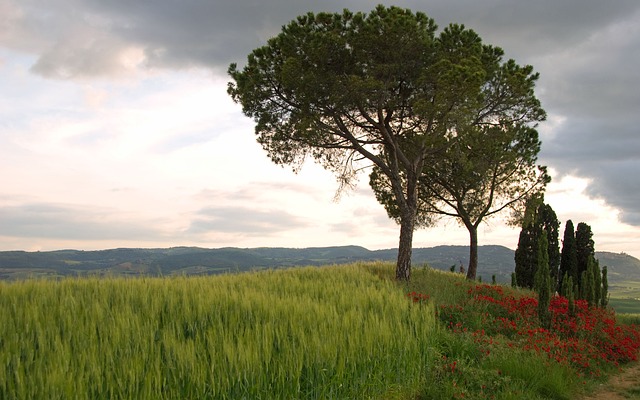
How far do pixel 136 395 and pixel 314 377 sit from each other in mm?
2803

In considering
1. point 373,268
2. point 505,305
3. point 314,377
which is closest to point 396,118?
point 373,268

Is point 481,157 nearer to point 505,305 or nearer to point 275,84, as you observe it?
point 505,305

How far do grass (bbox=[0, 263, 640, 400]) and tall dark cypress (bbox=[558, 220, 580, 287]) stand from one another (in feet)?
81.6

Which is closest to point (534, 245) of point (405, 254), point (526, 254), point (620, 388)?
point (526, 254)

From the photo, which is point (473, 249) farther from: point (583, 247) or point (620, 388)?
point (620, 388)

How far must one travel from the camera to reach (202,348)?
22.7ft

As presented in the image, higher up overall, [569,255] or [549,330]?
[569,255]

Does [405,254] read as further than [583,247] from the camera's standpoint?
No

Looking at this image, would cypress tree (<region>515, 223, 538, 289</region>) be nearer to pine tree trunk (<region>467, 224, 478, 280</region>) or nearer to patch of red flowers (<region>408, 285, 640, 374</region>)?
pine tree trunk (<region>467, 224, 478, 280</region>)

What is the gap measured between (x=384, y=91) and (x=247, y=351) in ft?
51.5

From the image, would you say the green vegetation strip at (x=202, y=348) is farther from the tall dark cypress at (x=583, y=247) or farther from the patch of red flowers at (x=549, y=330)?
the tall dark cypress at (x=583, y=247)

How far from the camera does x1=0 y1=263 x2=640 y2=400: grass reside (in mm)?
5883

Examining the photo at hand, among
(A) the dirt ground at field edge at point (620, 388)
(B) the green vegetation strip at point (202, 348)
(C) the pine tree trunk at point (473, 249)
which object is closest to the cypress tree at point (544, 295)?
(A) the dirt ground at field edge at point (620, 388)

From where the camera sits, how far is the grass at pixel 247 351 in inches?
232
